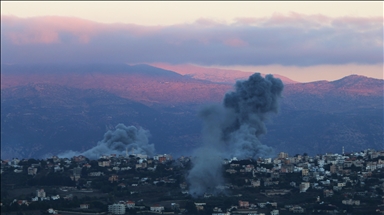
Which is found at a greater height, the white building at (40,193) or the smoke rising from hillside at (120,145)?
the smoke rising from hillside at (120,145)

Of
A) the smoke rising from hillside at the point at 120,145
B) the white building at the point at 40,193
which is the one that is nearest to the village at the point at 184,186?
the white building at the point at 40,193

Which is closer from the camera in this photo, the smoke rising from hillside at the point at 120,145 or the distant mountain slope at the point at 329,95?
the smoke rising from hillside at the point at 120,145

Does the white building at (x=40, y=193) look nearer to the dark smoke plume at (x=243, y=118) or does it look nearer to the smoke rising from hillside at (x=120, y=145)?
the dark smoke plume at (x=243, y=118)

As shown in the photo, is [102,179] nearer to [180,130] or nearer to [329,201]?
[329,201]

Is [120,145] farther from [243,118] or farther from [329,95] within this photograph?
[329,95]

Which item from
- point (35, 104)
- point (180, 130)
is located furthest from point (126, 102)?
point (35, 104)

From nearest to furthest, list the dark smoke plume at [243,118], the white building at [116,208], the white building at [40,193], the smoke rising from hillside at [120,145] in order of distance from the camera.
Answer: the white building at [116,208]
the white building at [40,193]
the dark smoke plume at [243,118]
the smoke rising from hillside at [120,145]

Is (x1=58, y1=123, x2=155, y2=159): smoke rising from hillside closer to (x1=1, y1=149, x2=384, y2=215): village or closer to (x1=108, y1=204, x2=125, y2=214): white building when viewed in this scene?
(x1=1, y1=149, x2=384, y2=215): village

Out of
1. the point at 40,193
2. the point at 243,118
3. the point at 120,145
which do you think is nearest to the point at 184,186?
the point at 40,193
